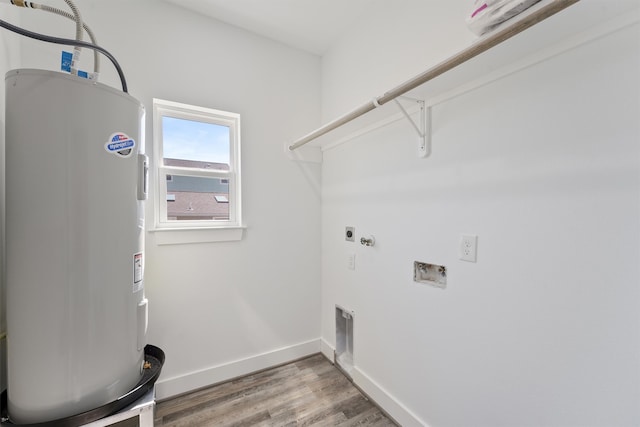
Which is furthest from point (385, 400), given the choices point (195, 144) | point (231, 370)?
point (195, 144)

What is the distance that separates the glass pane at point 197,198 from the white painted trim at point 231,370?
3.67ft

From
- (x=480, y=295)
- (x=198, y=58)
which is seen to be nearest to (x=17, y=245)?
(x=198, y=58)

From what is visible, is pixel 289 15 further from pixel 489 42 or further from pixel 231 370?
pixel 231 370

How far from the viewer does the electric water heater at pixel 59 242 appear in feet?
2.68

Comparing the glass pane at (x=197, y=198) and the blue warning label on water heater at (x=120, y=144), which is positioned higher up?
the blue warning label on water heater at (x=120, y=144)

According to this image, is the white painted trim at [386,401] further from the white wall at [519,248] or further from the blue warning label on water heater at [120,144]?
the blue warning label on water heater at [120,144]

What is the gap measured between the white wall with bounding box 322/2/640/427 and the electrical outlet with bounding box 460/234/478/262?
2 cm

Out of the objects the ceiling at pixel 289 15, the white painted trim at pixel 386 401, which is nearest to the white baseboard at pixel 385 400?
the white painted trim at pixel 386 401

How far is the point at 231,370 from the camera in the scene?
201 cm

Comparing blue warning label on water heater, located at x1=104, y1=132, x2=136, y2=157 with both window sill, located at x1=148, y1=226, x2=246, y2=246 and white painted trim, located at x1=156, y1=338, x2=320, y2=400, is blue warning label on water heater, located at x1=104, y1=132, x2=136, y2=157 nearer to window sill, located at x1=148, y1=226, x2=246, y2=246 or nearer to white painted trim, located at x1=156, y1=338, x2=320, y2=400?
window sill, located at x1=148, y1=226, x2=246, y2=246

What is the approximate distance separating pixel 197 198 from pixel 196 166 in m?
0.24

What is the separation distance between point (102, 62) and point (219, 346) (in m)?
2.04

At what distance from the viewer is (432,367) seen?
1.42 meters

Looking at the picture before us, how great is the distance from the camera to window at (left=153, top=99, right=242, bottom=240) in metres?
1.82
